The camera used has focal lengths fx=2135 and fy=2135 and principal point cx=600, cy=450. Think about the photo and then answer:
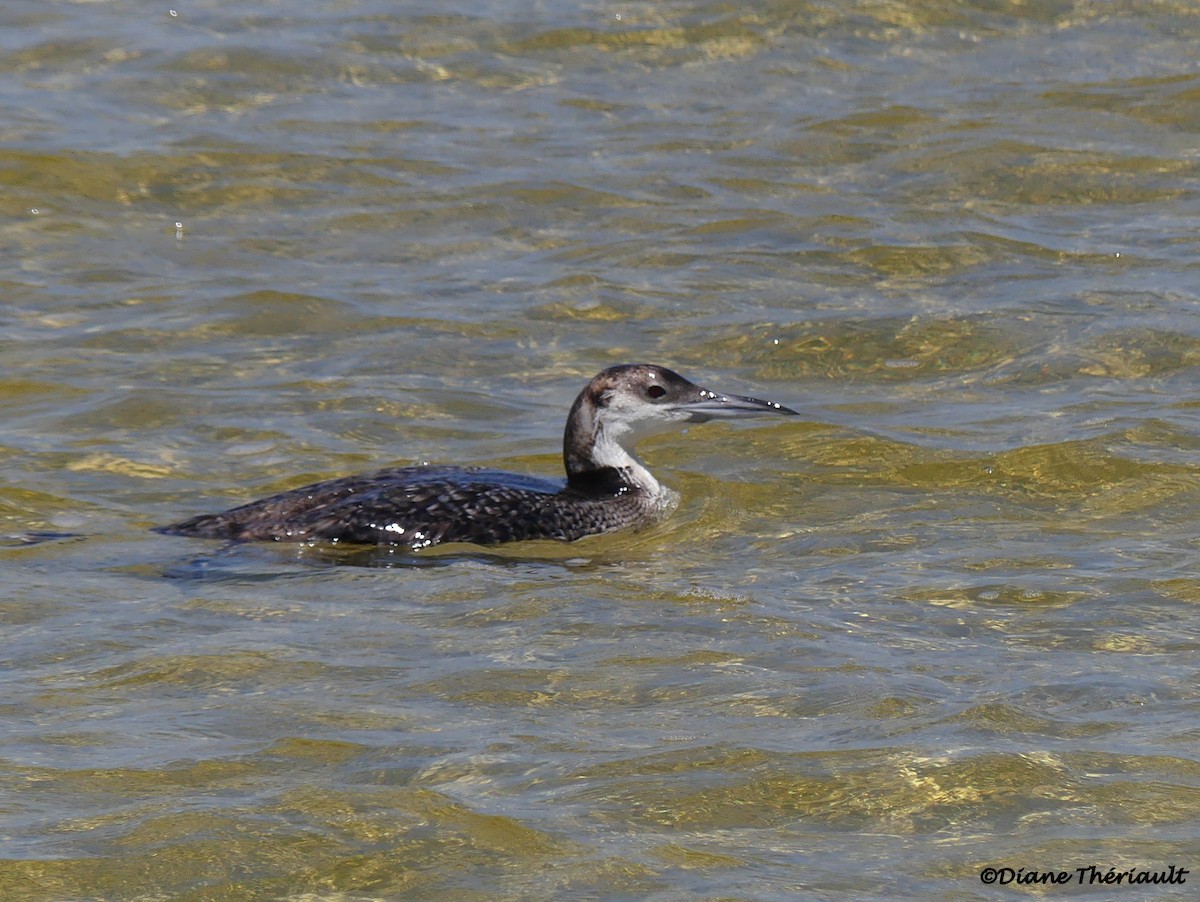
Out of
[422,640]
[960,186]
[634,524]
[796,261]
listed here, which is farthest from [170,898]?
[960,186]

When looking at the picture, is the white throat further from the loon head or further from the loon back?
the loon back

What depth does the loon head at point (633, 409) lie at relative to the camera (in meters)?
9.35

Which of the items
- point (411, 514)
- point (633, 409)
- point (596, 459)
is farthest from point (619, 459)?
point (411, 514)

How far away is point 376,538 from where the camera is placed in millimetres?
8578

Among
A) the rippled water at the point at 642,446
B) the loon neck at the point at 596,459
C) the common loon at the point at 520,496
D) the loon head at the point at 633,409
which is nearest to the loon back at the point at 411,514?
the common loon at the point at 520,496

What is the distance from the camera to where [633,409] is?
30.8 ft

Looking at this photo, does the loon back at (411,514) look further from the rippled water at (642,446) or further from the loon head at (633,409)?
the loon head at (633,409)

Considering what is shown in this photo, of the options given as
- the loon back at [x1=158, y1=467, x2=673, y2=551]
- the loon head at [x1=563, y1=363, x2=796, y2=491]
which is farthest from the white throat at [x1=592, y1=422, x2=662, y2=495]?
the loon back at [x1=158, y1=467, x2=673, y2=551]

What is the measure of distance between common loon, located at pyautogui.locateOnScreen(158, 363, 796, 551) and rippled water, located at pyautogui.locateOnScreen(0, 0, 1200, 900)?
0.16m

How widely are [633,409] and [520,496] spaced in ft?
2.53

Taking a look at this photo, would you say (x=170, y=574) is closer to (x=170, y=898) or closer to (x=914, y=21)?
(x=170, y=898)

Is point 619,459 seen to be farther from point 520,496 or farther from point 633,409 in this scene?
point 520,496

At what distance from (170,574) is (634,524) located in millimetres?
2074

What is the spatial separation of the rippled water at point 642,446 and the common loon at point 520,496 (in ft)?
0.51
